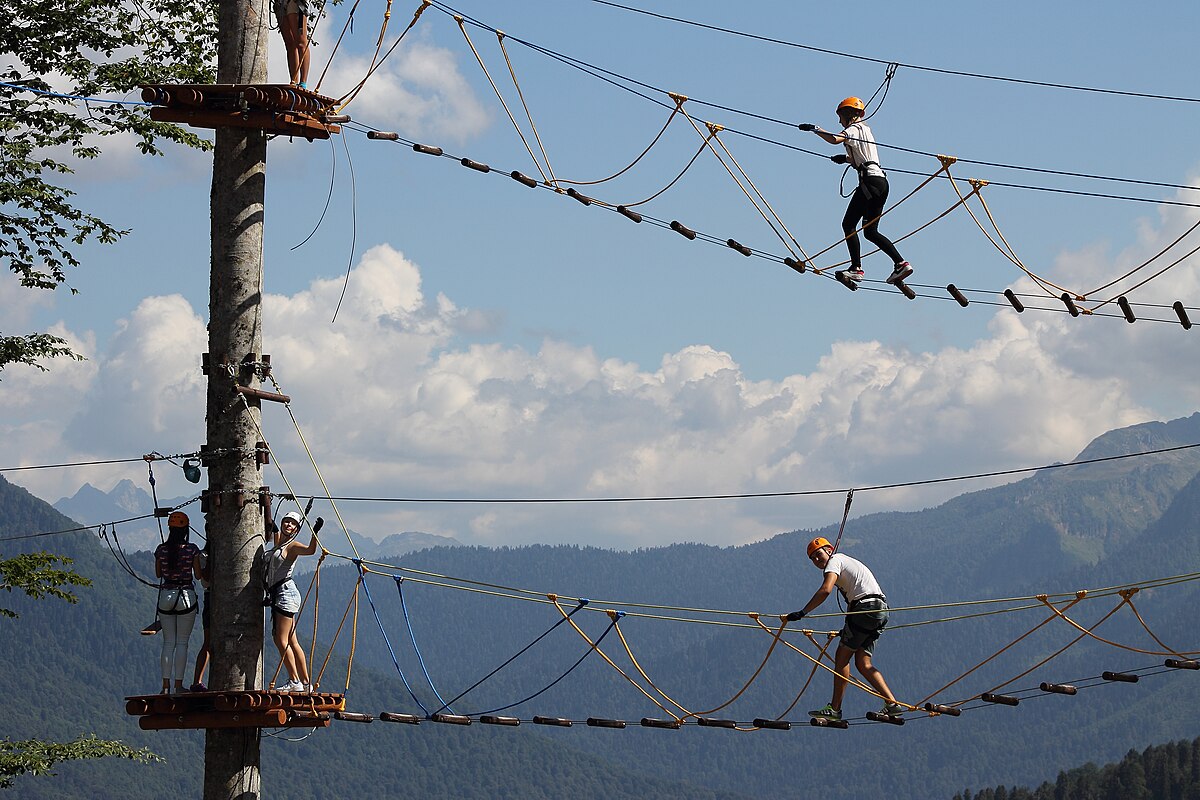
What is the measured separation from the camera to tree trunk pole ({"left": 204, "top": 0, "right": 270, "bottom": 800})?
13.6 m

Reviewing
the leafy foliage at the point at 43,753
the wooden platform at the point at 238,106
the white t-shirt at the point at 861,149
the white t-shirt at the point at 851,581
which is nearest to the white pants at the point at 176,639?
the wooden platform at the point at 238,106

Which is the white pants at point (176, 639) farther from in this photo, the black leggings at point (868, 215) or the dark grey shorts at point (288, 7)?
the black leggings at point (868, 215)

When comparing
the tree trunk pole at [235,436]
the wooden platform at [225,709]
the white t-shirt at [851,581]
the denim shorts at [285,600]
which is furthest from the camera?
the white t-shirt at [851,581]

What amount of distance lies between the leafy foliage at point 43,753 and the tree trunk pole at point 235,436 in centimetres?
1389

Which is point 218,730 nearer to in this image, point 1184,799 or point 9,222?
point 9,222

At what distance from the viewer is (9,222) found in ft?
86.8

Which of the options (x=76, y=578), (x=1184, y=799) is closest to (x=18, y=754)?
(x=76, y=578)

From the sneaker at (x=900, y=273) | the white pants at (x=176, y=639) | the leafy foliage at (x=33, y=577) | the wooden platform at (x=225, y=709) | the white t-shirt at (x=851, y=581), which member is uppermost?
the sneaker at (x=900, y=273)

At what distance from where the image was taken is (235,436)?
45.5 ft

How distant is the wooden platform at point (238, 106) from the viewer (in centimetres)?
1394

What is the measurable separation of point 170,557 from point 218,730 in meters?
2.80

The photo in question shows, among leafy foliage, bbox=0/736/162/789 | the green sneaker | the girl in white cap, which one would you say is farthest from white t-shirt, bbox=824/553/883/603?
leafy foliage, bbox=0/736/162/789

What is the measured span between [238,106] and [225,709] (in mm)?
5204

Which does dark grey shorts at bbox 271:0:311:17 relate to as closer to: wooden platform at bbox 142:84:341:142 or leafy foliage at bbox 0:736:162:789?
wooden platform at bbox 142:84:341:142
